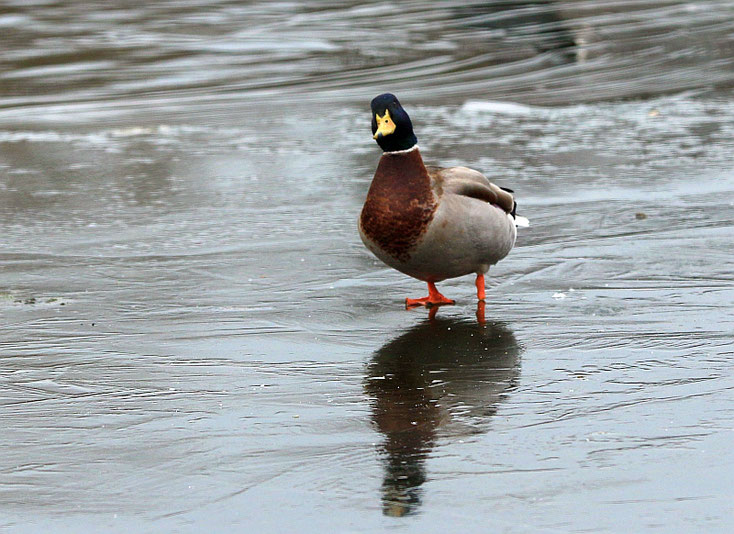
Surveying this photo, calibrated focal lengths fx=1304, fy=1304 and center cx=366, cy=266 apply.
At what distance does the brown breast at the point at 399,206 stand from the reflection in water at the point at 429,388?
39cm

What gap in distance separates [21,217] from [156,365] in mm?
3492

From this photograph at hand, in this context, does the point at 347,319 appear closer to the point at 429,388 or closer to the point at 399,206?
the point at 399,206

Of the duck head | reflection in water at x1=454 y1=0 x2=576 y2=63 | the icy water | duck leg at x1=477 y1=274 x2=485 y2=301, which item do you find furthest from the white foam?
the duck head

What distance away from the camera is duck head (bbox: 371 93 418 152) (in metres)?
5.86

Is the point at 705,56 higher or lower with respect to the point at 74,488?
lower

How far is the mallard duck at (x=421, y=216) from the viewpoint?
5.75m

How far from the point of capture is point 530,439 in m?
4.14

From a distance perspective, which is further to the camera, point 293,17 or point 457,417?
point 293,17

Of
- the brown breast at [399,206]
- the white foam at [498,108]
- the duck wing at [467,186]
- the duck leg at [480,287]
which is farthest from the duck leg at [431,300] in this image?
the white foam at [498,108]

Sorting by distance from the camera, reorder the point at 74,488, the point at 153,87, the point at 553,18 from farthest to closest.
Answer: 1. the point at 553,18
2. the point at 153,87
3. the point at 74,488

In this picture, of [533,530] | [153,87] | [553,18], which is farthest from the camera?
[553,18]

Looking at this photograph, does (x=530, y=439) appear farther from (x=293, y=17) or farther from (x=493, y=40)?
(x=293, y=17)

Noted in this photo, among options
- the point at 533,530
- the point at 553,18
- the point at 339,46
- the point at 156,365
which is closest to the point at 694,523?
the point at 533,530

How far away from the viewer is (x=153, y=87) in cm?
1387
